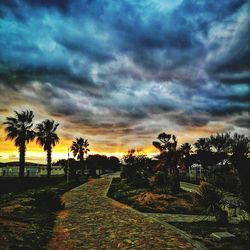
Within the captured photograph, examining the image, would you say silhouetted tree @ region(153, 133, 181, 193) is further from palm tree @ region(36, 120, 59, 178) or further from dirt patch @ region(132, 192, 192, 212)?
palm tree @ region(36, 120, 59, 178)

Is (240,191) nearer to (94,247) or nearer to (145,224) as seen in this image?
(145,224)

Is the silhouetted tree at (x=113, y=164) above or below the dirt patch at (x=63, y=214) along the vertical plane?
above

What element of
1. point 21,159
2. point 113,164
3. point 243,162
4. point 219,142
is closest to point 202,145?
point 219,142

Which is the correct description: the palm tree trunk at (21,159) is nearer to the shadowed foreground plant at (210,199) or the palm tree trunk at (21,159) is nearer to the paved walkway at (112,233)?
the paved walkway at (112,233)

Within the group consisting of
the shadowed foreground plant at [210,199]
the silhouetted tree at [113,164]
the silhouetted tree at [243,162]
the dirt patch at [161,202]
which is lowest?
the dirt patch at [161,202]

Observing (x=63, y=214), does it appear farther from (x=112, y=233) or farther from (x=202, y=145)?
(x=202, y=145)

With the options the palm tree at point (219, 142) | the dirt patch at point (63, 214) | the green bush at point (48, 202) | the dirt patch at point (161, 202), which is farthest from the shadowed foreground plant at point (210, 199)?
the palm tree at point (219, 142)

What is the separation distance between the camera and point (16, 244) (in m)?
9.70

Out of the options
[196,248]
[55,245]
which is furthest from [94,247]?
[196,248]

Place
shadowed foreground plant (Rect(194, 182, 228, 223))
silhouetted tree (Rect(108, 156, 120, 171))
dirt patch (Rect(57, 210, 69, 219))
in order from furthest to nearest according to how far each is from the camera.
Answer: silhouetted tree (Rect(108, 156, 120, 171))
dirt patch (Rect(57, 210, 69, 219))
shadowed foreground plant (Rect(194, 182, 228, 223))

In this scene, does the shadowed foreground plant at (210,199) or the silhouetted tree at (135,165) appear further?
the silhouetted tree at (135,165)

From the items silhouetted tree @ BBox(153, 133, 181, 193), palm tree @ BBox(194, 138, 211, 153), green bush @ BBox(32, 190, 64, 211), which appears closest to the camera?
green bush @ BBox(32, 190, 64, 211)

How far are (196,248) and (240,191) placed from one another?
305 centimetres

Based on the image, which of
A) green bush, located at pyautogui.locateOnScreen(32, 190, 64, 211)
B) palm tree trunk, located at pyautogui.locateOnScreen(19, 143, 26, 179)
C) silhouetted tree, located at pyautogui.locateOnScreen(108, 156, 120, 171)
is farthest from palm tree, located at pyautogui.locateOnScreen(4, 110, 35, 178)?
silhouetted tree, located at pyautogui.locateOnScreen(108, 156, 120, 171)
